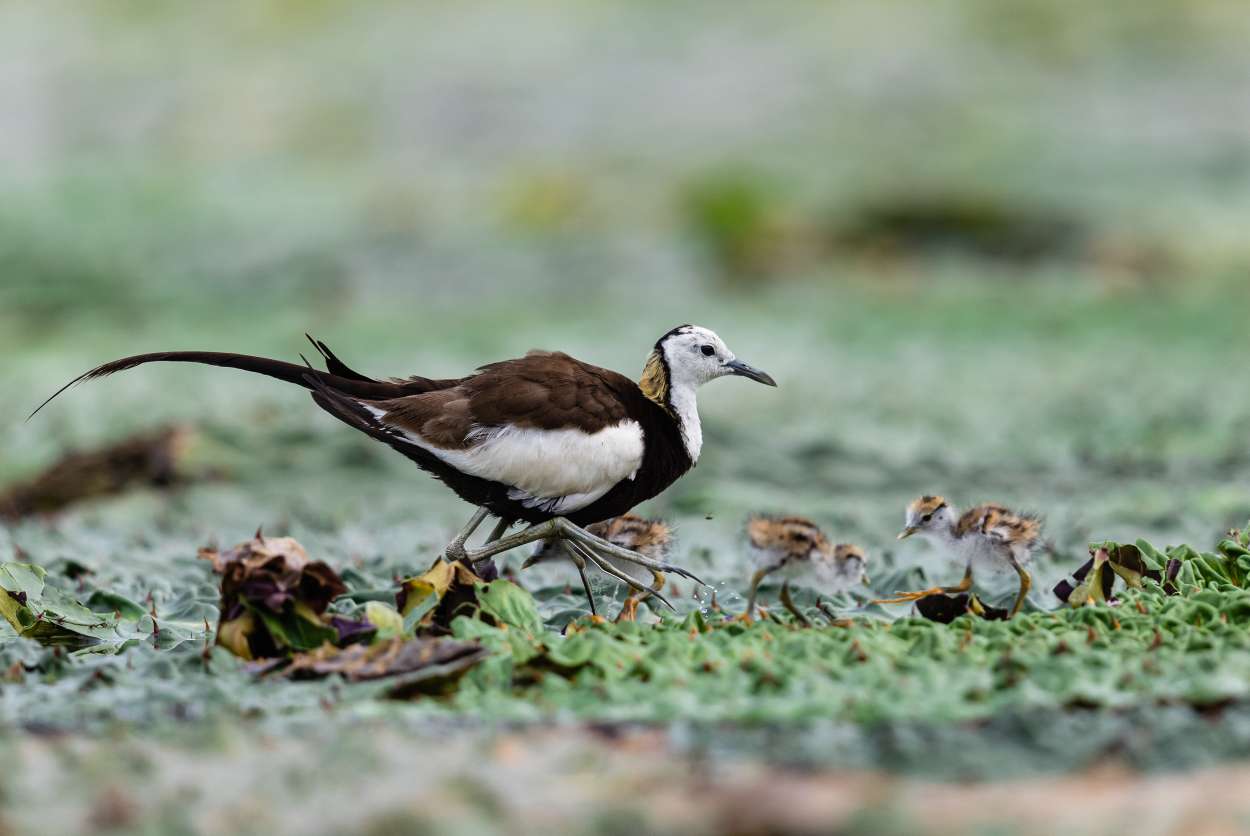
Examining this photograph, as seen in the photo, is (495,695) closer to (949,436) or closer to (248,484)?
(248,484)

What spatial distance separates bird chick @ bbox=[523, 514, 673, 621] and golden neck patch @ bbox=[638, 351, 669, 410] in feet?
1.25

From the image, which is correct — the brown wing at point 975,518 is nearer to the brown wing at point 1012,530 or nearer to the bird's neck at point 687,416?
the brown wing at point 1012,530

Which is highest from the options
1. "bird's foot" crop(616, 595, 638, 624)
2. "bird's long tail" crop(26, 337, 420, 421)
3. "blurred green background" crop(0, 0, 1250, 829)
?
"blurred green background" crop(0, 0, 1250, 829)

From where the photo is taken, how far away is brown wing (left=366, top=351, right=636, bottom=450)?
459 cm

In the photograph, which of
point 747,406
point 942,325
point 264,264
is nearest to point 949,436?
point 747,406

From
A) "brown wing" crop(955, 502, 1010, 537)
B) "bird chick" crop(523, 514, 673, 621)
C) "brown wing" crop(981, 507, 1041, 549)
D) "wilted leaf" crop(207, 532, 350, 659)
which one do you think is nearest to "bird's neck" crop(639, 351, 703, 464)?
"bird chick" crop(523, 514, 673, 621)

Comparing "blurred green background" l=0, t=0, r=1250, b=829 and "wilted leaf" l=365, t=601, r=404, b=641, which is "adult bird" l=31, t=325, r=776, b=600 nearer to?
"wilted leaf" l=365, t=601, r=404, b=641

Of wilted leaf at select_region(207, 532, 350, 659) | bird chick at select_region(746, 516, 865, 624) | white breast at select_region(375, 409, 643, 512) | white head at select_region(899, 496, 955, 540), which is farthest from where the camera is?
white head at select_region(899, 496, 955, 540)

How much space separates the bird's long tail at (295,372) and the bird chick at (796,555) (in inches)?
45.3

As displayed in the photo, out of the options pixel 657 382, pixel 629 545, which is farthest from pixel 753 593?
pixel 657 382

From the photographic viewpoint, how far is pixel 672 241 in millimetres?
15375

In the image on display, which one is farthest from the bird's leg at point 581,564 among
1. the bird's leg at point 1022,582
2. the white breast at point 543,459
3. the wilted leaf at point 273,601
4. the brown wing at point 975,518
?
the bird's leg at point 1022,582

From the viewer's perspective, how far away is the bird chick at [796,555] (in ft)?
14.2

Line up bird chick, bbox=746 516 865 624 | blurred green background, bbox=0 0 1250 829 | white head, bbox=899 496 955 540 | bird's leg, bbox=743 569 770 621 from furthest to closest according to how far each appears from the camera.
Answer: blurred green background, bbox=0 0 1250 829 < white head, bbox=899 496 955 540 < bird chick, bbox=746 516 865 624 < bird's leg, bbox=743 569 770 621
